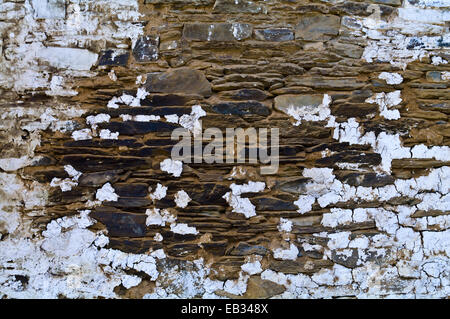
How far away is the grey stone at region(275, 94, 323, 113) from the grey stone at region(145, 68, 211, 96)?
0.42 m

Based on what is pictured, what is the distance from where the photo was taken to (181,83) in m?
2.14

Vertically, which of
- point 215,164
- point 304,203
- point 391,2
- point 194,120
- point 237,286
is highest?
point 391,2

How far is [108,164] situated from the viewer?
2123 millimetres

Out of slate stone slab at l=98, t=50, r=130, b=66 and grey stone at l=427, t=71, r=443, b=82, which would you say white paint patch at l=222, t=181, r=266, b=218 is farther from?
grey stone at l=427, t=71, r=443, b=82

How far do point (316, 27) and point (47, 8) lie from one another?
1.58 m

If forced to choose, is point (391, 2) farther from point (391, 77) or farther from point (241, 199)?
point (241, 199)

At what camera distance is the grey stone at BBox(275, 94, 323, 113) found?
2.15 metres

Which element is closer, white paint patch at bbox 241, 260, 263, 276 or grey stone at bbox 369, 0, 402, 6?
white paint patch at bbox 241, 260, 263, 276

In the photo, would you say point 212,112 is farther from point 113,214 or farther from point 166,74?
point 113,214

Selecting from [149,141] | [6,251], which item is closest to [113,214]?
[149,141]

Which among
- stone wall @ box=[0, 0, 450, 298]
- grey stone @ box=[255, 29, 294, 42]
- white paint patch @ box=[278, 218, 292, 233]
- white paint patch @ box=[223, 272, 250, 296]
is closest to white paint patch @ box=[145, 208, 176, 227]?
stone wall @ box=[0, 0, 450, 298]

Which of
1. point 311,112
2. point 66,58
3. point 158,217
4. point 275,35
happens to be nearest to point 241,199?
point 158,217

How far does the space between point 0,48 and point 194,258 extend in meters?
1.66

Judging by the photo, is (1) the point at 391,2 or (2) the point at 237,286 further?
(1) the point at 391,2
